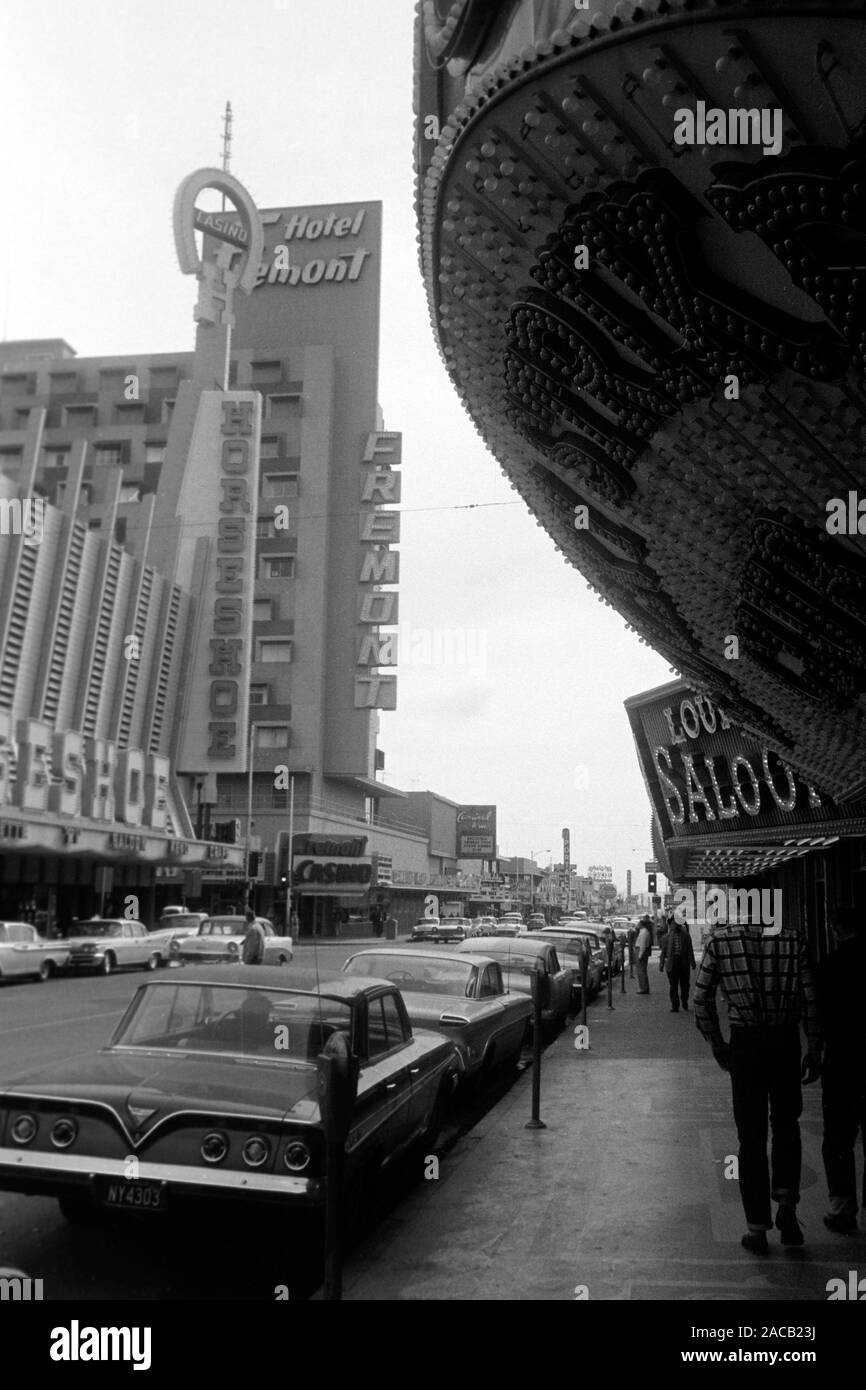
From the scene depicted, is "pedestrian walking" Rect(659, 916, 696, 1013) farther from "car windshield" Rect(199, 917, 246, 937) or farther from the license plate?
"car windshield" Rect(199, 917, 246, 937)

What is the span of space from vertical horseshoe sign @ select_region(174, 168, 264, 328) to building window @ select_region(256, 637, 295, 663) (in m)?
21.1

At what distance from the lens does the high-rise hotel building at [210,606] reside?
3881 cm

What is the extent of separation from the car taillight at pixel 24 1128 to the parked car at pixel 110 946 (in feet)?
75.9

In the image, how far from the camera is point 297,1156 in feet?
16.9

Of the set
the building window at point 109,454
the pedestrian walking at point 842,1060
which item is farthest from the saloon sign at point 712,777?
the building window at point 109,454

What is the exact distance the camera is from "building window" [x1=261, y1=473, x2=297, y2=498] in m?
73.5

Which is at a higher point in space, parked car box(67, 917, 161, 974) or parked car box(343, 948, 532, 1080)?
parked car box(343, 948, 532, 1080)

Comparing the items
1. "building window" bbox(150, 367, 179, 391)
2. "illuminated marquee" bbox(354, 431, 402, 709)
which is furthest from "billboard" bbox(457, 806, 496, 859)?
"building window" bbox(150, 367, 179, 391)

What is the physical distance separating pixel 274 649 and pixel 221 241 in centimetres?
2760

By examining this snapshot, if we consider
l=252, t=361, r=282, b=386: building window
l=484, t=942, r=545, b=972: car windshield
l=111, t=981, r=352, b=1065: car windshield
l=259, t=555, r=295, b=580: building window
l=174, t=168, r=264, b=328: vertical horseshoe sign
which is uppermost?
l=174, t=168, r=264, b=328: vertical horseshoe sign

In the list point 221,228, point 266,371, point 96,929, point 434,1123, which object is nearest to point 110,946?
point 96,929

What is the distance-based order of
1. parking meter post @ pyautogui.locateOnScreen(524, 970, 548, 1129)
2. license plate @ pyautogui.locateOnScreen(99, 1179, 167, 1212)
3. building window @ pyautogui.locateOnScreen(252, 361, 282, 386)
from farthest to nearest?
building window @ pyautogui.locateOnScreen(252, 361, 282, 386)
parking meter post @ pyautogui.locateOnScreen(524, 970, 548, 1129)
license plate @ pyautogui.locateOnScreen(99, 1179, 167, 1212)

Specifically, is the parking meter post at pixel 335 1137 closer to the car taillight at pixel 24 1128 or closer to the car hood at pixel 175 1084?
the car hood at pixel 175 1084

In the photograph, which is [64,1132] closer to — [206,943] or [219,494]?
[206,943]
